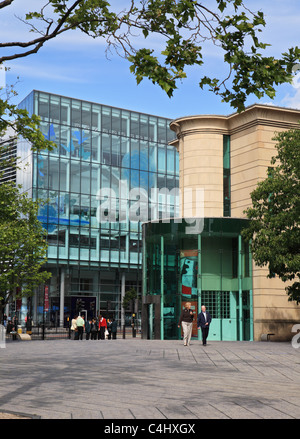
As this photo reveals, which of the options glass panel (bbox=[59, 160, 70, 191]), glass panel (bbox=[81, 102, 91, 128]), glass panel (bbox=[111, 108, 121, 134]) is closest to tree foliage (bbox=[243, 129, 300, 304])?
glass panel (bbox=[59, 160, 70, 191])

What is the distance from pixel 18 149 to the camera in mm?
65625

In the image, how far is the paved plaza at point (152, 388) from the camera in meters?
8.02

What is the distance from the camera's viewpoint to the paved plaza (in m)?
8.02

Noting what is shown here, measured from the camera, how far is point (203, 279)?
32.0 m

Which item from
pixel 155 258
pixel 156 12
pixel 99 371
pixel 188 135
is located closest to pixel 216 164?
pixel 188 135

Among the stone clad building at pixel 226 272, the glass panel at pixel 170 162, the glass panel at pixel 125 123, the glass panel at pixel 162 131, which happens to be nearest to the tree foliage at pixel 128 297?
the glass panel at pixel 170 162

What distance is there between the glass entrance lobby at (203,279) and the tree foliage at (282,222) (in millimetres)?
3888

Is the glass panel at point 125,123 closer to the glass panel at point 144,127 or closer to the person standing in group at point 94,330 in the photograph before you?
the glass panel at point 144,127

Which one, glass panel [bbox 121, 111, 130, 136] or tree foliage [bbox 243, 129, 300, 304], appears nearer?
tree foliage [bbox 243, 129, 300, 304]

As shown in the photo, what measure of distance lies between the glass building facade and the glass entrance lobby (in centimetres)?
2980

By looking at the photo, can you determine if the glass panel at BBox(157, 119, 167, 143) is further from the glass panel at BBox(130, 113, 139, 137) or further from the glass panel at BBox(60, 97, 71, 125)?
the glass panel at BBox(60, 97, 71, 125)

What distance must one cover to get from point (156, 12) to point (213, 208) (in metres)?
26.7

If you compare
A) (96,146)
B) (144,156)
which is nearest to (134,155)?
(144,156)

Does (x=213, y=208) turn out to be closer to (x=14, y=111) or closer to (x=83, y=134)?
(x=14, y=111)
